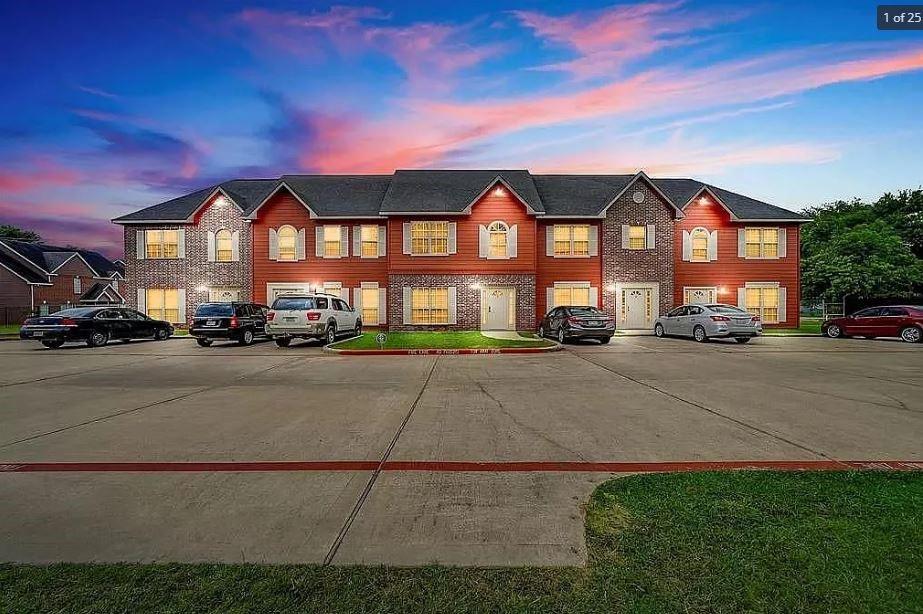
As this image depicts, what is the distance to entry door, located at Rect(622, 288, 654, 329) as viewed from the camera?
24781mm

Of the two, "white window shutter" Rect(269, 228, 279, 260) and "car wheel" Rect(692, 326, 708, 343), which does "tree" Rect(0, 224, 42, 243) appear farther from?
"car wheel" Rect(692, 326, 708, 343)

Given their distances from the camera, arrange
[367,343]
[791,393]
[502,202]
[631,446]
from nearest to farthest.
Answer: [631,446] → [791,393] → [367,343] → [502,202]

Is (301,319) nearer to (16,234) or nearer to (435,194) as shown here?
(435,194)

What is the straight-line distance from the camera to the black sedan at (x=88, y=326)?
17.5m

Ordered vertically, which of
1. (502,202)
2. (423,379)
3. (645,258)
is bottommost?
(423,379)

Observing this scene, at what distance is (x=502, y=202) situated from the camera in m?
23.8

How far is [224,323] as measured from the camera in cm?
1780

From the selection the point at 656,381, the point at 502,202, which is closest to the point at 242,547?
the point at 656,381

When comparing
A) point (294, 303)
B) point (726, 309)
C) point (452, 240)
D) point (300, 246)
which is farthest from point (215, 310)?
point (726, 309)

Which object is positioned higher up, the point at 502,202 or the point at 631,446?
the point at 502,202

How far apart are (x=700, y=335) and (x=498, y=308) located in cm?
961

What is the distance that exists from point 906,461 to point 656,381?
4.95 m

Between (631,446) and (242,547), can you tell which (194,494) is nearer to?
(242,547)

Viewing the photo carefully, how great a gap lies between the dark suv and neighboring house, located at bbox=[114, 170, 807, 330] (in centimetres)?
661
